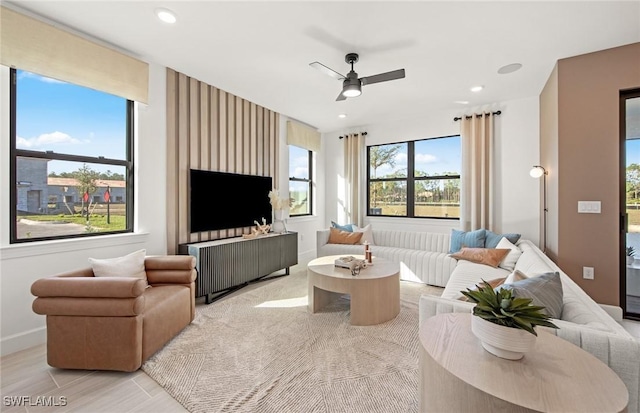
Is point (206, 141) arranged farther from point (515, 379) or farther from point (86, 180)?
point (515, 379)

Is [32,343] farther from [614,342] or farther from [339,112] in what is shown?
[339,112]

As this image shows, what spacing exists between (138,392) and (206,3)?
2.80m

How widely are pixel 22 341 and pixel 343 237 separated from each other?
12.6 feet

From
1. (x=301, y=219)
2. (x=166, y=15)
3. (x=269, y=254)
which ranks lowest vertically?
(x=269, y=254)

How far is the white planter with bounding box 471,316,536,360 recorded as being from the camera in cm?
102

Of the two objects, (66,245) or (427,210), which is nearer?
(66,245)

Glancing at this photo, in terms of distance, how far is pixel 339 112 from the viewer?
4.82 metres

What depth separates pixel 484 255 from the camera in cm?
347

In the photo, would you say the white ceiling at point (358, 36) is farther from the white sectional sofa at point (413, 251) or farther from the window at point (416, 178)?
the white sectional sofa at point (413, 251)

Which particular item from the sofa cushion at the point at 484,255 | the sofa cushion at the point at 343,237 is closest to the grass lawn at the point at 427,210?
the sofa cushion at the point at 343,237

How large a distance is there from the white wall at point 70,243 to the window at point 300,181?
2.57 meters

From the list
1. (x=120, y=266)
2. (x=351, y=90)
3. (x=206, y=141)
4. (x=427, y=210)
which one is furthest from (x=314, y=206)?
(x=120, y=266)

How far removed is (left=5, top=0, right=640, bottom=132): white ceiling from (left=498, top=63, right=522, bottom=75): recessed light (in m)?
0.07

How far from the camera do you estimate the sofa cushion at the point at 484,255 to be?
338 centimetres
